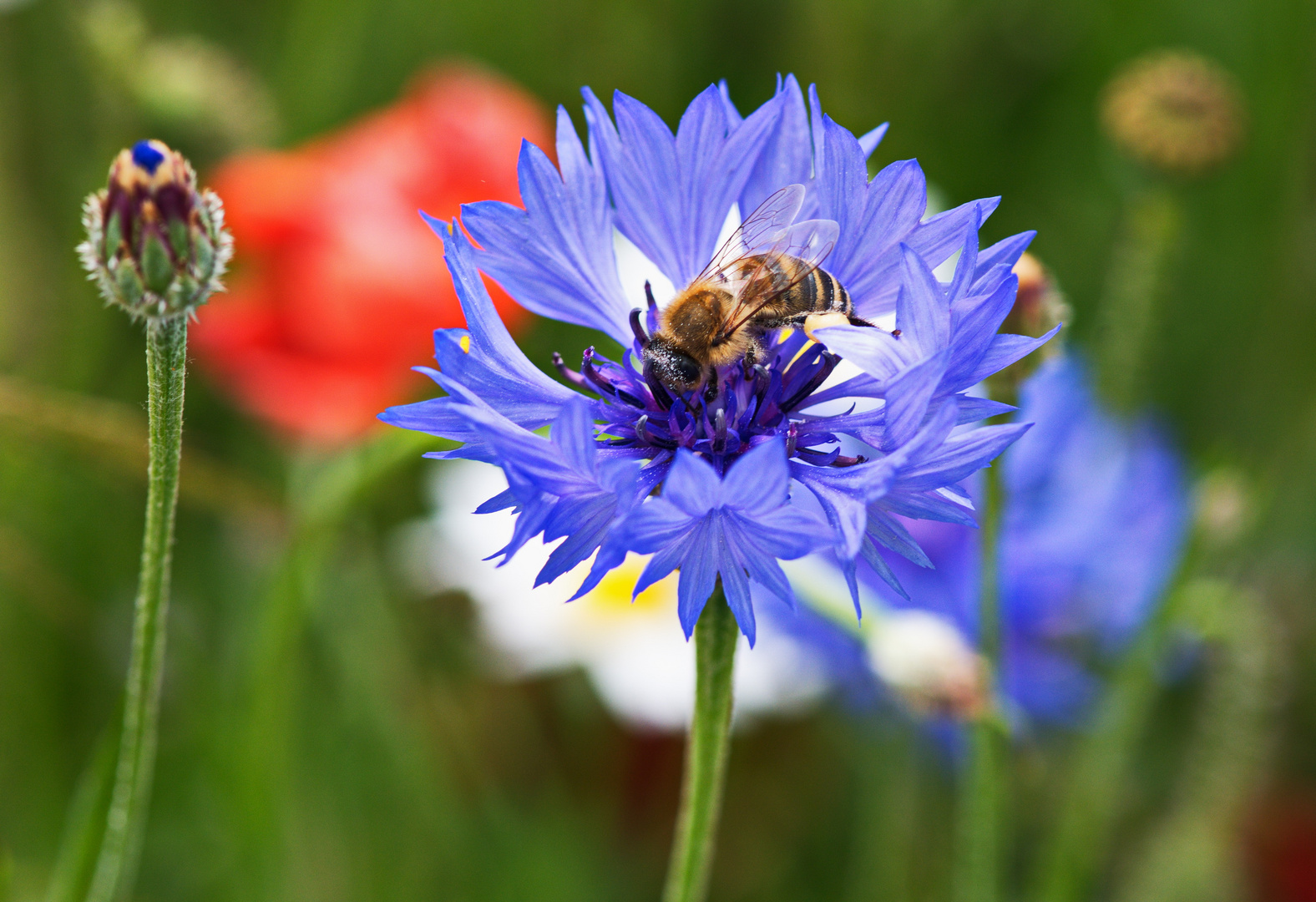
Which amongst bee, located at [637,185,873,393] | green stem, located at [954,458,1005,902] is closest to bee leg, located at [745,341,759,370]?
bee, located at [637,185,873,393]

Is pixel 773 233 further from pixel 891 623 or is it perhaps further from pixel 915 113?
pixel 915 113

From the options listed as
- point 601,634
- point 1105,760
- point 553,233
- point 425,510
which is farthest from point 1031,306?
point 425,510

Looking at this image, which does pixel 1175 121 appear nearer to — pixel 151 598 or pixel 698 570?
pixel 698 570

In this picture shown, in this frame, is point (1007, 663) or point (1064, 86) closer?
point (1007, 663)

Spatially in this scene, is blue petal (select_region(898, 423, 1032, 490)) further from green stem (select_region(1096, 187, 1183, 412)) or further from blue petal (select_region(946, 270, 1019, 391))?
green stem (select_region(1096, 187, 1183, 412))

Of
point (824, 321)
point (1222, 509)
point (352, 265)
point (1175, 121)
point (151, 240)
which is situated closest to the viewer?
point (151, 240)

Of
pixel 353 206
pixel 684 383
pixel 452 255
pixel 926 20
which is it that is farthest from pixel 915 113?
pixel 452 255

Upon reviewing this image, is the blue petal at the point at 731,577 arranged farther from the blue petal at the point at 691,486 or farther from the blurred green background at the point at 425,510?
the blurred green background at the point at 425,510
